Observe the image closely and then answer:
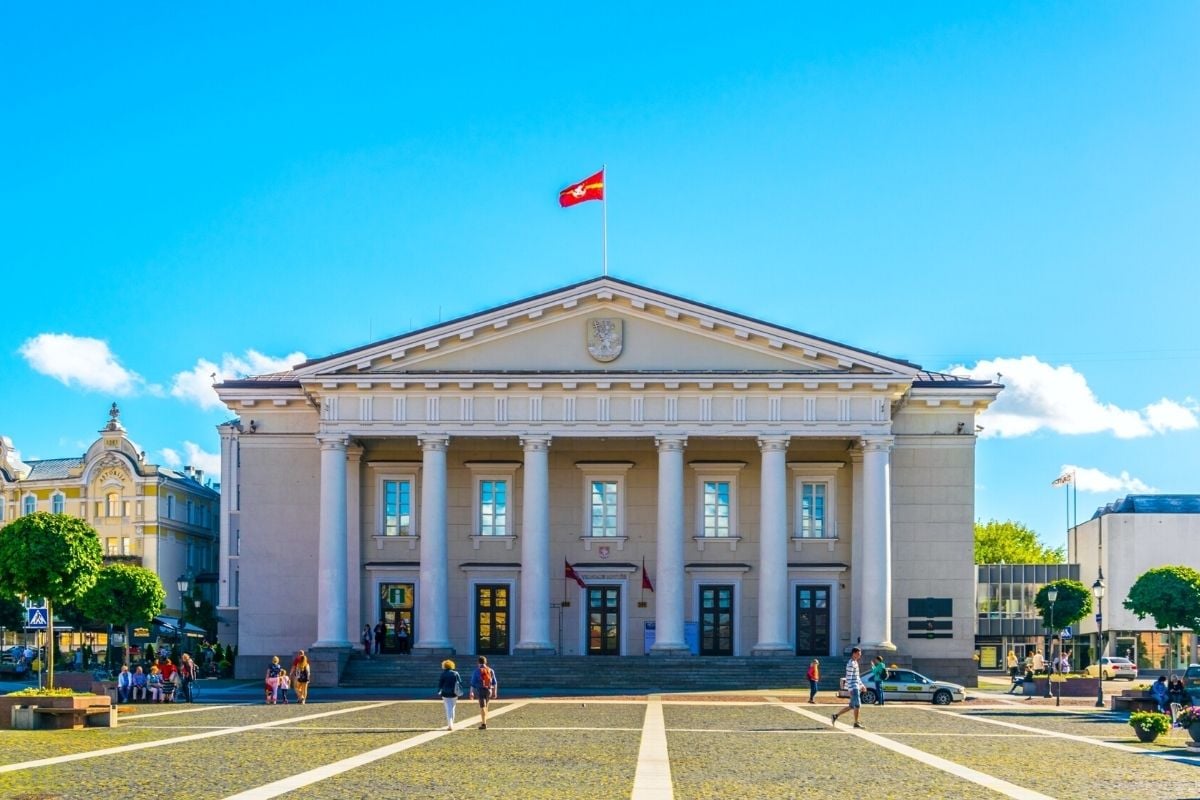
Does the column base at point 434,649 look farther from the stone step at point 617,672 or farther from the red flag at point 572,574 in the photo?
the red flag at point 572,574

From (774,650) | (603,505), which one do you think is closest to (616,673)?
(774,650)

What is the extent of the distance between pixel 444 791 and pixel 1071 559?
87.2m

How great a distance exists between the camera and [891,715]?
4150 cm

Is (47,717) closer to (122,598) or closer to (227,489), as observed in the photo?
(122,598)

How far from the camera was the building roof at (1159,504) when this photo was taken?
307ft

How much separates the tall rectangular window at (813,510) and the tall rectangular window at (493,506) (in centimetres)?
1080

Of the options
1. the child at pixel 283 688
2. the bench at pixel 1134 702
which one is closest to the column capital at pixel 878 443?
the bench at pixel 1134 702

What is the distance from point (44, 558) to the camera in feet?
121

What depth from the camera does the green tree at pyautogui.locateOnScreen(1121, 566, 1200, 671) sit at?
63.8 m

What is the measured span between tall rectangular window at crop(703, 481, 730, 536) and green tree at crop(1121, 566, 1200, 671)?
18814mm

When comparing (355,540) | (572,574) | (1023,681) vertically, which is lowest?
(1023,681)

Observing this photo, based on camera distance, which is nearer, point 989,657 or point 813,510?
point 813,510

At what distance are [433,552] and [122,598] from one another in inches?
782

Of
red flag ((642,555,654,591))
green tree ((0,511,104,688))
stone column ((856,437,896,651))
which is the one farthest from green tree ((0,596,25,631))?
stone column ((856,437,896,651))
